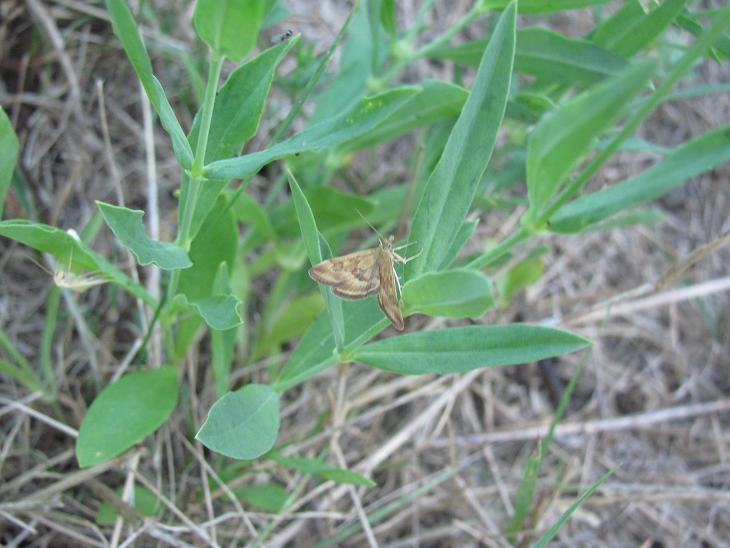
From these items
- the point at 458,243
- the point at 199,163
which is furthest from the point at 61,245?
the point at 458,243

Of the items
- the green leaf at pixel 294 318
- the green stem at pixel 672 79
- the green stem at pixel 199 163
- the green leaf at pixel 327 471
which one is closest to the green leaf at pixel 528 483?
the green leaf at pixel 327 471

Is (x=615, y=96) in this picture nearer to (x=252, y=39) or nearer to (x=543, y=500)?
(x=252, y=39)

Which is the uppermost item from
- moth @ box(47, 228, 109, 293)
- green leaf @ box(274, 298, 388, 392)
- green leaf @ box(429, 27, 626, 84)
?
green leaf @ box(429, 27, 626, 84)

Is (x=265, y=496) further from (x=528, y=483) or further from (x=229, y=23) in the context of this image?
(x=229, y=23)

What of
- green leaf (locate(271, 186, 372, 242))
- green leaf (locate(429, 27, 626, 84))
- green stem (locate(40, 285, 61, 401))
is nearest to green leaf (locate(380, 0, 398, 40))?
green leaf (locate(429, 27, 626, 84))

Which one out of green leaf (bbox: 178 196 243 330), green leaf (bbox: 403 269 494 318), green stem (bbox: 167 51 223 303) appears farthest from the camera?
green leaf (bbox: 178 196 243 330)

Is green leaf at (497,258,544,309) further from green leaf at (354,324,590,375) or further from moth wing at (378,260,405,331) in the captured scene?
moth wing at (378,260,405,331)

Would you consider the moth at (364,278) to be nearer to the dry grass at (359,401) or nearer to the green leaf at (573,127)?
the green leaf at (573,127)
